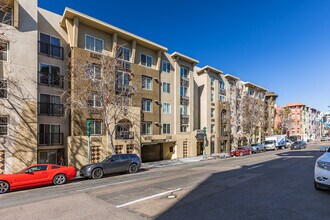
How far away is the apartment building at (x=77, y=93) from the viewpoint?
17.6m

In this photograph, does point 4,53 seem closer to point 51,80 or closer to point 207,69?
point 51,80

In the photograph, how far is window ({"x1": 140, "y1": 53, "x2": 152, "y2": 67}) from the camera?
28116mm

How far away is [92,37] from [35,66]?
7.16 meters

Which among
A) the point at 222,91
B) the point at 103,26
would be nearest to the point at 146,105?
the point at 103,26

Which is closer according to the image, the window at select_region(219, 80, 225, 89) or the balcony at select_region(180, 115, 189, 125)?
the balcony at select_region(180, 115, 189, 125)

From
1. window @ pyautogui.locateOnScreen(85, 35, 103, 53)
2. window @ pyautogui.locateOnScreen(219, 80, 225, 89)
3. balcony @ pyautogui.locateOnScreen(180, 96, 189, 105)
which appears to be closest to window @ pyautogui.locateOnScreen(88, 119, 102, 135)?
window @ pyautogui.locateOnScreen(85, 35, 103, 53)

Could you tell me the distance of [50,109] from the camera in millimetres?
20109

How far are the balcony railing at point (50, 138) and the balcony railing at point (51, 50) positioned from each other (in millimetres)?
7965

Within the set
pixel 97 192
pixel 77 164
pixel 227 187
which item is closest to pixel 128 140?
pixel 77 164

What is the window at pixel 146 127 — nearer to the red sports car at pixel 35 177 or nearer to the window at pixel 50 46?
the window at pixel 50 46

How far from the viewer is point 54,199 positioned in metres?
9.12

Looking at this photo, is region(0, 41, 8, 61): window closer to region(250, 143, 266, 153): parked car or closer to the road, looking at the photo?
the road

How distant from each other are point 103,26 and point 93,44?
233cm

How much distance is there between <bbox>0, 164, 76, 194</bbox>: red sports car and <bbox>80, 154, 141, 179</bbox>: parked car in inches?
48.3
